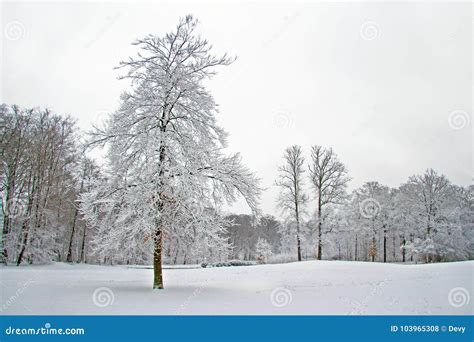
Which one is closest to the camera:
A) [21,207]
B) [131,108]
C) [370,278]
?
[131,108]

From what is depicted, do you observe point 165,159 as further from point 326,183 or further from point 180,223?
point 326,183

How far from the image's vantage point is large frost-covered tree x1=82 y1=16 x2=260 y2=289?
11750 mm

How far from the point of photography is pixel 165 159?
11.9 m

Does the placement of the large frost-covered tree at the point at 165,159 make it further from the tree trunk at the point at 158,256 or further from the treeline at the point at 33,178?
the treeline at the point at 33,178

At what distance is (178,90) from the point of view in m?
12.4

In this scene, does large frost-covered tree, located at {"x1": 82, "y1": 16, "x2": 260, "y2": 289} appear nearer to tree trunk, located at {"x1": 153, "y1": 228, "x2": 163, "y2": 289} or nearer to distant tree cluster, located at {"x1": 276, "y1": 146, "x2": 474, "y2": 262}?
tree trunk, located at {"x1": 153, "y1": 228, "x2": 163, "y2": 289}

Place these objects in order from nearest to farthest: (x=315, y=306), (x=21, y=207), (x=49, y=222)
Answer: (x=315, y=306) → (x=21, y=207) → (x=49, y=222)

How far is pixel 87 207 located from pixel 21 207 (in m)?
17.0

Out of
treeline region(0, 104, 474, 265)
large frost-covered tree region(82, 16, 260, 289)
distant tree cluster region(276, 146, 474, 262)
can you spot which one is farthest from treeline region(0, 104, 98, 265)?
distant tree cluster region(276, 146, 474, 262)

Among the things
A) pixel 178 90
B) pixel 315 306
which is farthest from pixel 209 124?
pixel 315 306

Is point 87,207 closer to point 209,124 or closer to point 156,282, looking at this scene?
point 156,282

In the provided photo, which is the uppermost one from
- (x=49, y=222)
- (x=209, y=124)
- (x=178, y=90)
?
(x=178, y=90)

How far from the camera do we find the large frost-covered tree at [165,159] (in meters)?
11.8

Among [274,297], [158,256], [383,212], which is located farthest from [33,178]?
[383,212]
